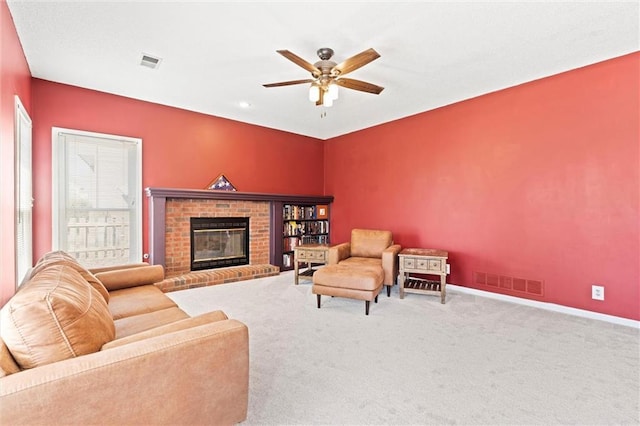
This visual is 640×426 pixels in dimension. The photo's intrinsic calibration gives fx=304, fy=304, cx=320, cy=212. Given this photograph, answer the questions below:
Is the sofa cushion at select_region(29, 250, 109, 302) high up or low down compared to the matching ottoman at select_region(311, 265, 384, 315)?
up

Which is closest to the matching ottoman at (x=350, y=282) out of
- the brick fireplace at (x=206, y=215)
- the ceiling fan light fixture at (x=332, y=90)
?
the brick fireplace at (x=206, y=215)

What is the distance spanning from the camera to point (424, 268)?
12.1ft

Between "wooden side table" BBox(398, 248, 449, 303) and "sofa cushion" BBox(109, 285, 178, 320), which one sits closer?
"sofa cushion" BBox(109, 285, 178, 320)

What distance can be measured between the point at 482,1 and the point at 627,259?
8.99 feet

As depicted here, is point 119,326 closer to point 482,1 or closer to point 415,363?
point 415,363

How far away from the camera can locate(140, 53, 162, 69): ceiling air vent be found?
2.98 m

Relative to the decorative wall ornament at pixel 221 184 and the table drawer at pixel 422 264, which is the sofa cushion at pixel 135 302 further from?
the table drawer at pixel 422 264

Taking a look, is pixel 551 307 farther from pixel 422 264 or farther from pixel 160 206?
pixel 160 206

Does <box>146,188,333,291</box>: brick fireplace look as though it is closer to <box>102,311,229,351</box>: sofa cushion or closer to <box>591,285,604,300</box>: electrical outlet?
<box>102,311,229,351</box>: sofa cushion

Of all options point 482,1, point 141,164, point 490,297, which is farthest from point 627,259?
point 141,164

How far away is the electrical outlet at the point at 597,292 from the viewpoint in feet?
9.97

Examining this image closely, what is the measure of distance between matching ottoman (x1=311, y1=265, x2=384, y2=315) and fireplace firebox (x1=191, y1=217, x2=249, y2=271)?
209cm

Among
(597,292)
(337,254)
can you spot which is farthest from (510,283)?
(337,254)

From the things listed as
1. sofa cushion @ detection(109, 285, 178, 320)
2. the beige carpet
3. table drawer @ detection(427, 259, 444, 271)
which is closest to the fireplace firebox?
the beige carpet
